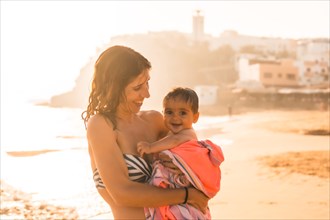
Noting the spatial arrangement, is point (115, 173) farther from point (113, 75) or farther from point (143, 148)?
point (113, 75)

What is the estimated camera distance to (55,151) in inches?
736

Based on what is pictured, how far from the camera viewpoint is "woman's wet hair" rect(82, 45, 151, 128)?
2.14 meters

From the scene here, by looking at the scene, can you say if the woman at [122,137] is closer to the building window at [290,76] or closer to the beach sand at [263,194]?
the beach sand at [263,194]

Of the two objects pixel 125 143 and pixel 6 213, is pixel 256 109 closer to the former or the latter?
pixel 6 213

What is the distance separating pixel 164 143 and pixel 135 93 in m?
0.28

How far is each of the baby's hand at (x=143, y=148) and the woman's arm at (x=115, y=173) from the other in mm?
121

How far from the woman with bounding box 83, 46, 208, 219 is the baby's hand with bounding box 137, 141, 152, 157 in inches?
1.4

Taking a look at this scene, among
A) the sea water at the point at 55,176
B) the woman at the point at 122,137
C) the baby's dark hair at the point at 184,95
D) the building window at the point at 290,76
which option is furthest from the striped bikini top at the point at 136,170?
the building window at the point at 290,76

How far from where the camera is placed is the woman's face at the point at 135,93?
2.20m

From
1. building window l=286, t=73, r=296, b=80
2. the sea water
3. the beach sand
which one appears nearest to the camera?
the beach sand

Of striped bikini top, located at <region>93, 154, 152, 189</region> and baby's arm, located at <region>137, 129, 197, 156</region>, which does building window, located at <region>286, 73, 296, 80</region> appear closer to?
baby's arm, located at <region>137, 129, 197, 156</region>

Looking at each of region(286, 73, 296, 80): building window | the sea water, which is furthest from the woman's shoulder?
region(286, 73, 296, 80): building window

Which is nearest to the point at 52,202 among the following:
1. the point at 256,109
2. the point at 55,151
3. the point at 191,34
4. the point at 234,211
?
the point at 234,211

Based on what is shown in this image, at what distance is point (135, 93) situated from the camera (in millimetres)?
2217
